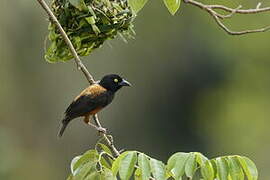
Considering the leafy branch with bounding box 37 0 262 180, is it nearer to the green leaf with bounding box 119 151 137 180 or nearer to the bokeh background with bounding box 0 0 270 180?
the green leaf with bounding box 119 151 137 180

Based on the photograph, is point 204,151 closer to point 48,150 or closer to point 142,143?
point 142,143

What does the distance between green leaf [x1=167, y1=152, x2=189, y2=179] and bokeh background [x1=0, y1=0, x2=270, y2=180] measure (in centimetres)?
1142

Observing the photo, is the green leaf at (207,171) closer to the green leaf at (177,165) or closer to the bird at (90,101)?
the green leaf at (177,165)

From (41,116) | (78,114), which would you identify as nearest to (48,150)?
(41,116)

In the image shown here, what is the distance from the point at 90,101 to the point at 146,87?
14138 millimetres

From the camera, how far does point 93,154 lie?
4.21 meters

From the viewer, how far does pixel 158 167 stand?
3988 mm

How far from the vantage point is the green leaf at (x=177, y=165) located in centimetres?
406

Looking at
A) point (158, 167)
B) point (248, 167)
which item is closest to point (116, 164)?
point (158, 167)

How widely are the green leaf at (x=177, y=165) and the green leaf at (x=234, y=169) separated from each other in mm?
224

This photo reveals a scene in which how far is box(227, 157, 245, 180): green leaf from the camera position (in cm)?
419

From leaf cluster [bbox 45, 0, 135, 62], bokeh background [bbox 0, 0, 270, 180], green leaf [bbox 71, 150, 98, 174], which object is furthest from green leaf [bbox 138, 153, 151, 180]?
bokeh background [bbox 0, 0, 270, 180]

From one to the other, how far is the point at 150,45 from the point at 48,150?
3.09 m

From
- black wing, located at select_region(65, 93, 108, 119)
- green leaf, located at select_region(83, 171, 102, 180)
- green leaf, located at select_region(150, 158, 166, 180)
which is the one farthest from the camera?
black wing, located at select_region(65, 93, 108, 119)
